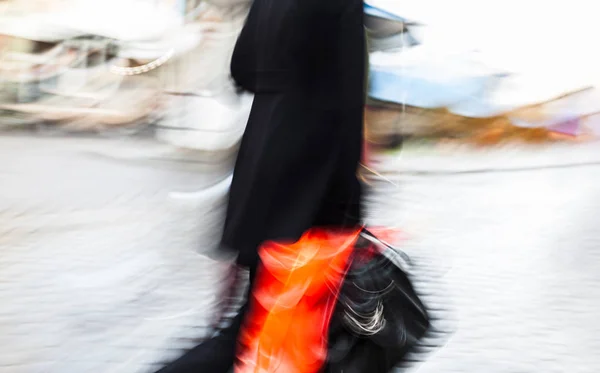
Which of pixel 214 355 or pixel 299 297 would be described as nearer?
pixel 299 297

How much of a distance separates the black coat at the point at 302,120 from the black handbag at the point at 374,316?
106 millimetres

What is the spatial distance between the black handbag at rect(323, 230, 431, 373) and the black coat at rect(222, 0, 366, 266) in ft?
0.35

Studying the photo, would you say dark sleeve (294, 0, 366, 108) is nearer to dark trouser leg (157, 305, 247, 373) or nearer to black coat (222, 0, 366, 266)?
black coat (222, 0, 366, 266)

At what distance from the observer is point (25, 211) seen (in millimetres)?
2275

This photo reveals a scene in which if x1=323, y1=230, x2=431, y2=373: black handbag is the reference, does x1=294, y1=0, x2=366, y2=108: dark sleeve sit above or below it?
above

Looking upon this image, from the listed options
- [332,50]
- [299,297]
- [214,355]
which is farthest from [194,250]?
[332,50]

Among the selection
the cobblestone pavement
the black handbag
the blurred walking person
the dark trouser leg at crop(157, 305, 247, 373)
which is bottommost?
the cobblestone pavement

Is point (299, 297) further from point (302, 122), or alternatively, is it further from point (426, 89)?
point (426, 89)

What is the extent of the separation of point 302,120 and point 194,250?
1.43m

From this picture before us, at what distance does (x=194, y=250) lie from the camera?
7.03ft

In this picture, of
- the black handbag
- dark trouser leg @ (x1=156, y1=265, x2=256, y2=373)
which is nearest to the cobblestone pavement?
dark trouser leg @ (x1=156, y1=265, x2=256, y2=373)

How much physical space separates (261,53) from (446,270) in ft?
5.02

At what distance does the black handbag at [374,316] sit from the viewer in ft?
2.85

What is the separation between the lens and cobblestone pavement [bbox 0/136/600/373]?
66.7 inches
